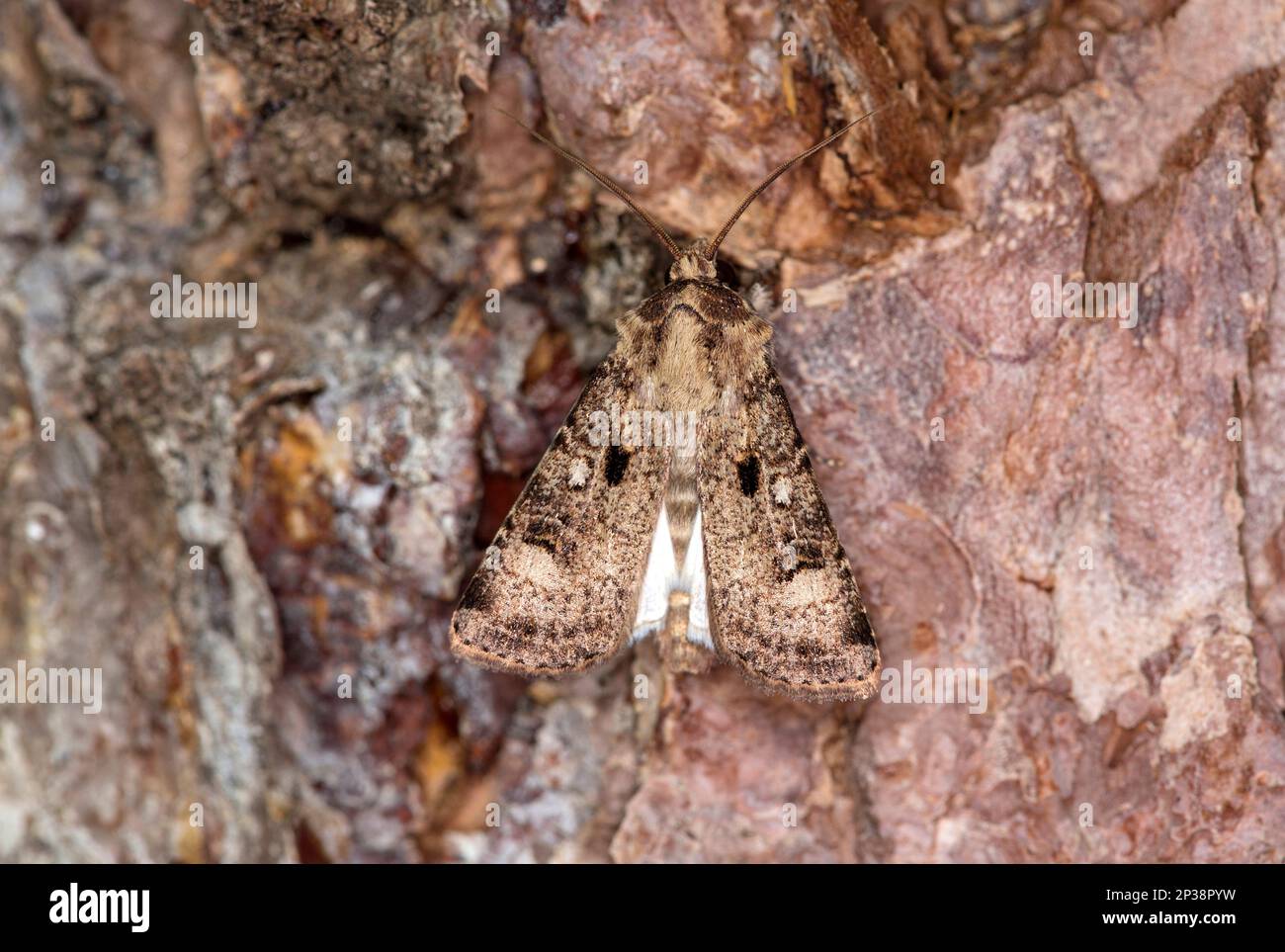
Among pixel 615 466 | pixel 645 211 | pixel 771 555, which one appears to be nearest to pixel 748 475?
pixel 771 555

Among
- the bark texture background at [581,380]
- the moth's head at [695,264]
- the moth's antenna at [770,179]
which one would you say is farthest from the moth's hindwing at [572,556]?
the moth's antenna at [770,179]

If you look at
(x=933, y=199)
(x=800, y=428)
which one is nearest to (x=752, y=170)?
(x=933, y=199)

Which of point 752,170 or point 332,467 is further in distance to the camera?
point 332,467

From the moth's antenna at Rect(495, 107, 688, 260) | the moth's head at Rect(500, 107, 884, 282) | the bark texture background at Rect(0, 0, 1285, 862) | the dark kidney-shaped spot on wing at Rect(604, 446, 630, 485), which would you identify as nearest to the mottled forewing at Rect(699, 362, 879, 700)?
the bark texture background at Rect(0, 0, 1285, 862)

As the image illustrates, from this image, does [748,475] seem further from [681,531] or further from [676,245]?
[676,245]

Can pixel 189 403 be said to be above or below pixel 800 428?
above

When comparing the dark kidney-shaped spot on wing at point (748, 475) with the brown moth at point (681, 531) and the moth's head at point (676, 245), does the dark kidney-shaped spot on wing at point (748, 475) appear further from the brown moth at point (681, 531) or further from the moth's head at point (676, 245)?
the moth's head at point (676, 245)
